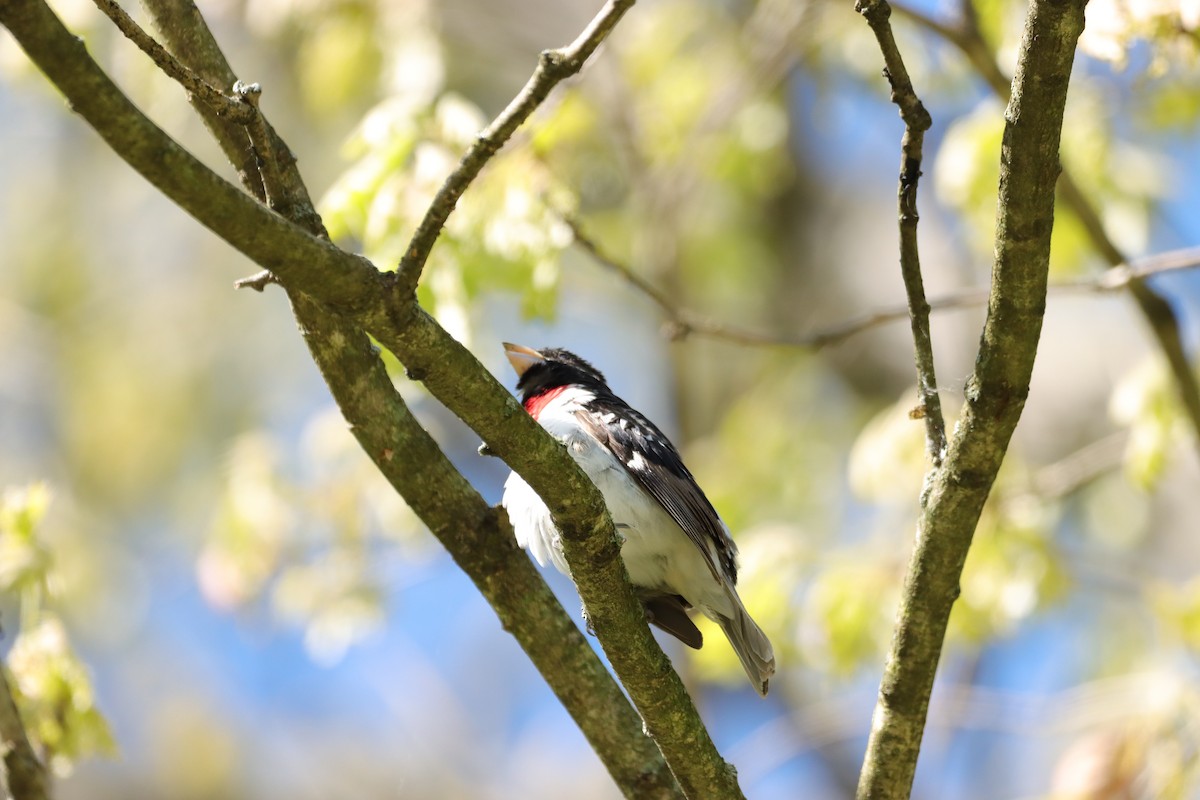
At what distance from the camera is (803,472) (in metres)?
7.47

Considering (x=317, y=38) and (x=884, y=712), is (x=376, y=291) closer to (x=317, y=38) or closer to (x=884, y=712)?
(x=884, y=712)

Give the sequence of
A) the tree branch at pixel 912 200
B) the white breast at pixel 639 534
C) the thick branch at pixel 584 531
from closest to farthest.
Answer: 1. the thick branch at pixel 584 531
2. the tree branch at pixel 912 200
3. the white breast at pixel 639 534

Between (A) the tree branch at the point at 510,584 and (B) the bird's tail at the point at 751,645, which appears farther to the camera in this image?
(B) the bird's tail at the point at 751,645

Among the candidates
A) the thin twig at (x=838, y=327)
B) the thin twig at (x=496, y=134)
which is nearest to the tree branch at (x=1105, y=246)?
the thin twig at (x=838, y=327)

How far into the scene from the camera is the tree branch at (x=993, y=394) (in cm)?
207

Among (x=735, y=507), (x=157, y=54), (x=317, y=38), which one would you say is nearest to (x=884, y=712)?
(x=157, y=54)

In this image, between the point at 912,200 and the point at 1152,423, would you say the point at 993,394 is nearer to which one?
the point at 912,200

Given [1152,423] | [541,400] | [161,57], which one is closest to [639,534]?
[541,400]

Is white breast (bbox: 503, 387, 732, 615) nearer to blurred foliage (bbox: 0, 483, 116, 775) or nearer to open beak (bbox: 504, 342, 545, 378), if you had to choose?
open beak (bbox: 504, 342, 545, 378)

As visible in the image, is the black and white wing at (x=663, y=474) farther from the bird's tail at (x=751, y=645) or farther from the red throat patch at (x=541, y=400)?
the red throat patch at (x=541, y=400)

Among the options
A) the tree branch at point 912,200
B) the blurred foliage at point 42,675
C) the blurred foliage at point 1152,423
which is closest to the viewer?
A: the tree branch at point 912,200

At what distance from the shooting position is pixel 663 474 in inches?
136

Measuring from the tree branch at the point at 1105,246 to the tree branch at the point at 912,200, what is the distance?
72.0 inches

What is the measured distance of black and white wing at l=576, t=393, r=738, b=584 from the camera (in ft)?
11.3
